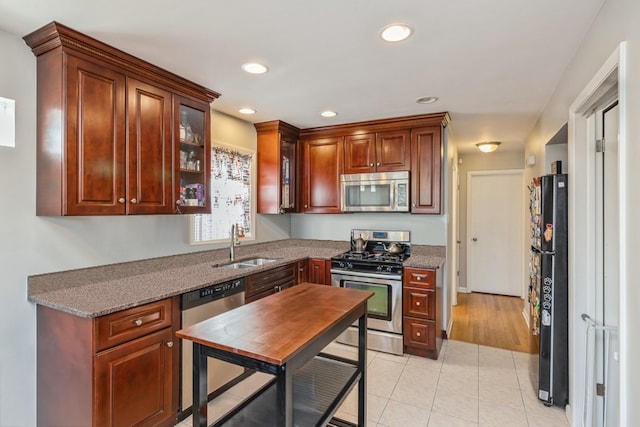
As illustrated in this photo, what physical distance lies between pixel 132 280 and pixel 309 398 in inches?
58.8

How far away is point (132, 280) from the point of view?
2.39 m

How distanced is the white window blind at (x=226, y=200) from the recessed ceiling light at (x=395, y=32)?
2039 millimetres

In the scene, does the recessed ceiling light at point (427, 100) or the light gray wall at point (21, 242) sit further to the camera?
the recessed ceiling light at point (427, 100)

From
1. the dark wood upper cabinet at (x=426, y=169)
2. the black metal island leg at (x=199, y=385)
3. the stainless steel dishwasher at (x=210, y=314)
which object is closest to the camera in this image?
the black metal island leg at (x=199, y=385)

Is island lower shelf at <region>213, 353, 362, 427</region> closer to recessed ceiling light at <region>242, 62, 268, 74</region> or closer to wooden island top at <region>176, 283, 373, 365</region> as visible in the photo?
wooden island top at <region>176, 283, 373, 365</region>

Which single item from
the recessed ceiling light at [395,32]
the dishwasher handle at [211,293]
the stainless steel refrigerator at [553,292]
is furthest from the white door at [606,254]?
the dishwasher handle at [211,293]

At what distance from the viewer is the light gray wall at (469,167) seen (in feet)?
17.7

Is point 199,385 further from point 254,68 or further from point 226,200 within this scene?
point 226,200

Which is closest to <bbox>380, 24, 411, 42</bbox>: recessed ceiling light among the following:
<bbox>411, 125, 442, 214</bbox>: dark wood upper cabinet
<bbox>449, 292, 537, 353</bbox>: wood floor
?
<bbox>411, 125, 442, 214</bbox>: dark wood upper cabinet

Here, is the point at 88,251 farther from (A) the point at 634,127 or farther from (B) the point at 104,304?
(A) the point at 634,127

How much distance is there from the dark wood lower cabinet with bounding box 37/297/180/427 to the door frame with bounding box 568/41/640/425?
2.30 meters

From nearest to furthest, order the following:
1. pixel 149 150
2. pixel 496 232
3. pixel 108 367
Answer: pixel 108 367 < pixel 149 150 < pixel 496 232

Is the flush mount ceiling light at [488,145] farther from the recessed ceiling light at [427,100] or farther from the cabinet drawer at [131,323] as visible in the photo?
the cabinet drawer at [131,323]

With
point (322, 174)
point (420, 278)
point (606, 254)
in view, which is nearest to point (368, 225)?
point (322, 174)
